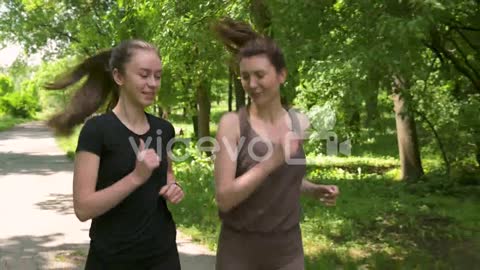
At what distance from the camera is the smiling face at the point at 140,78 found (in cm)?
241

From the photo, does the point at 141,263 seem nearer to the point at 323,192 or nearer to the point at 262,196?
the point at 262,196

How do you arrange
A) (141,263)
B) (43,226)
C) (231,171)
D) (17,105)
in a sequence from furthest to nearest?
(17,105) < (43,226) < (141,263) < (231,171)

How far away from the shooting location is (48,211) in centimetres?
895

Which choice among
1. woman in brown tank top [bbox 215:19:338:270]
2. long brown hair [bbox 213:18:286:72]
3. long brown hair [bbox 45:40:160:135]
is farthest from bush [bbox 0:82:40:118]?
woman in brown tank top [bbox 215:19:338:270]

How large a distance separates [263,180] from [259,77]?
430 millimetres

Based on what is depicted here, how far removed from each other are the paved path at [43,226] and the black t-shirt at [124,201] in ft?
2.45

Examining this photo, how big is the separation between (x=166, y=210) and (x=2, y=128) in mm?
35513

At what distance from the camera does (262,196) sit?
2373mm

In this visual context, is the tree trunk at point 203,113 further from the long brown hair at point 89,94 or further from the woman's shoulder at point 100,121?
the woman's shoulder at point 100,121

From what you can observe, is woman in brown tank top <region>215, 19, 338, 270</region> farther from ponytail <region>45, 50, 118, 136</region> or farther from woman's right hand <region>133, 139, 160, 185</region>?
ponytail <region>45, 50, 118, 136</region>

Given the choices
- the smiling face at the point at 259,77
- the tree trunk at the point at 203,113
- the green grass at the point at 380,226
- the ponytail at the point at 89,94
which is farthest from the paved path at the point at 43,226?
the tree trunk at the point at 203,113

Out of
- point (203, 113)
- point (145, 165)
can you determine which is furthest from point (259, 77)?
point (203, 113)

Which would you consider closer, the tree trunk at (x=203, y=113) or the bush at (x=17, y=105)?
the tree trunk at (x=203, y=113)

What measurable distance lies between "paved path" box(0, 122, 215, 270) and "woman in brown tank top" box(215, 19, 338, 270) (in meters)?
1.13
